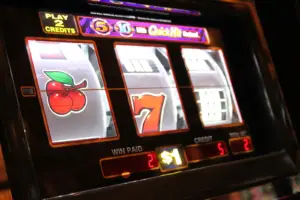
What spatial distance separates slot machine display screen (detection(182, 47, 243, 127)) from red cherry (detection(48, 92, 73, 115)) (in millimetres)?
466

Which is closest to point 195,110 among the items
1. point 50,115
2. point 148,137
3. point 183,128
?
point 183,128

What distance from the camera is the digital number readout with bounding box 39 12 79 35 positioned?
1251 millimetres

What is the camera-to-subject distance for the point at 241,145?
1.55 m

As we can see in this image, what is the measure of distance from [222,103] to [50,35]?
63 cm

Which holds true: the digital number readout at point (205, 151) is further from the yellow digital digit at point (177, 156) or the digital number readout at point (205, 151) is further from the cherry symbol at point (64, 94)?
the cherry symbol at point (64, 94)

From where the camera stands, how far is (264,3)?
6.04 feet

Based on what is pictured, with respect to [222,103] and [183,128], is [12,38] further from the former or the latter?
[222,103]

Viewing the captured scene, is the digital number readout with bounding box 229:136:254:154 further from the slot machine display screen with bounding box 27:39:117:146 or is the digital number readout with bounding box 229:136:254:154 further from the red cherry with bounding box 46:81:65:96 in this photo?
the red cherry with bounding box 46:81:65:96

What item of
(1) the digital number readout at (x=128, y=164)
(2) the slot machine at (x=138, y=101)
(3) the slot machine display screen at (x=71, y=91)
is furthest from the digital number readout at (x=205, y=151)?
(3) the slot machine display screen at (x=71, y=91)

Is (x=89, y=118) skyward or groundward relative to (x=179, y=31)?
groundward

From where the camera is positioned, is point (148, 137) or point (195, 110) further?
point (195, 110)

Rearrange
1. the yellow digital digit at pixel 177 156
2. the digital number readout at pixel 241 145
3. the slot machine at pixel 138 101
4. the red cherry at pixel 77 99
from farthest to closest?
the digital number readout at pixel 241 145 < the yellow digital digit at pixel 177 156 < the red cherry at pixel 77 99 < the slot machine at pixel 138 101

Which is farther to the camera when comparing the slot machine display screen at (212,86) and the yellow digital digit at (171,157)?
the slot machine display screen at (212,86)

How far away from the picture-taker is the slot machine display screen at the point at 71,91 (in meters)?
1.17
